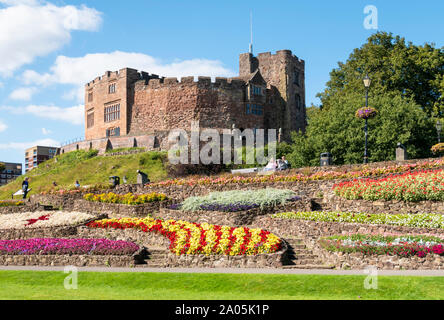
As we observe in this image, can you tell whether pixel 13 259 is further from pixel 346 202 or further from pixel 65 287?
pixel 346 202

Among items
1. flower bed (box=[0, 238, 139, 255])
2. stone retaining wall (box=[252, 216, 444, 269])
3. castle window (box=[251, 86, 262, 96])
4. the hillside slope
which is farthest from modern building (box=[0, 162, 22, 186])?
stone retaining wall (box=[252, 216, 444, 269])

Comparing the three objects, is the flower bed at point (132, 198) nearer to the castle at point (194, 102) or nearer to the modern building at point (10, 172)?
the castle at point (194, 102)

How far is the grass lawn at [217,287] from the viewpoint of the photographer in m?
11.0

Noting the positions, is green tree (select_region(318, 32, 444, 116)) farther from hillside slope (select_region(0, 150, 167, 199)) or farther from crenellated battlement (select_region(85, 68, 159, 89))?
crenellated battlement (select_region(85, 68, 159, 89))

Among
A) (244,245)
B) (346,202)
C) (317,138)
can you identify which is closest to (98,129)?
(317,138)

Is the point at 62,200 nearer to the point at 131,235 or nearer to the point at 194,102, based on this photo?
the point at 131,235

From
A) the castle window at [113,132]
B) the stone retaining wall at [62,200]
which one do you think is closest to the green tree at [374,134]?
the stone retaining wall at [62,200]

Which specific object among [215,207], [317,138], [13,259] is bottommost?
[13,259]

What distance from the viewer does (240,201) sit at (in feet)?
77.5

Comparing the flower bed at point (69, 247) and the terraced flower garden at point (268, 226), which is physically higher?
the terraced flower garden at point (268, 226)

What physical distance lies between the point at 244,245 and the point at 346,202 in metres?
8.15

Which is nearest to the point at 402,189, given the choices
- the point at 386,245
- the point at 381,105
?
the point at 386,245

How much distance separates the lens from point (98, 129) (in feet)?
222

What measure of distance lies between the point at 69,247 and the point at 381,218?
1158 cm
